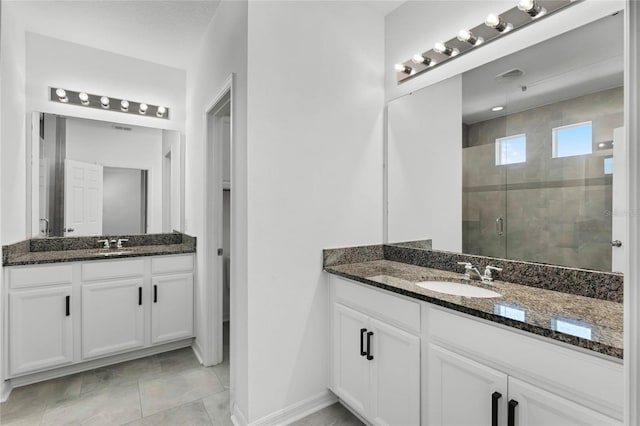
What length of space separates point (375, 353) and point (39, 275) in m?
2.42

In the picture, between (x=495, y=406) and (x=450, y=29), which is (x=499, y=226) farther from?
(x=450, y=29)

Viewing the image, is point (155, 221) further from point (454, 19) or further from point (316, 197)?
point (454, 19)

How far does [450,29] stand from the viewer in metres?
1.94

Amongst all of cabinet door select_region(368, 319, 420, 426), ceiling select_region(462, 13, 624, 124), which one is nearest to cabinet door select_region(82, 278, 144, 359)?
cabinet door select_region(368, 319, 420, 426)

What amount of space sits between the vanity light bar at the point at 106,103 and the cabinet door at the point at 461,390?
3222 mm

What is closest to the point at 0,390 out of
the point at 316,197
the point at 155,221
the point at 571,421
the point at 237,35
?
the point at 155,221

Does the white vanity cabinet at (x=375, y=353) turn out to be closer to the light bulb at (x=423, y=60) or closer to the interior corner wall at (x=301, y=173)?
the interior corner wall at (x=301, y=173)

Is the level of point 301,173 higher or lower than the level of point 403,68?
lower

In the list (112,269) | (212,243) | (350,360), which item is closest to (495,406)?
(350,360)

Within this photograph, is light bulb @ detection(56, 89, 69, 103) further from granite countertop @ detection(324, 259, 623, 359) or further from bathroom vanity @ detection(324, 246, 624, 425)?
granite countertop @ detection(324, 259, 623, 359)

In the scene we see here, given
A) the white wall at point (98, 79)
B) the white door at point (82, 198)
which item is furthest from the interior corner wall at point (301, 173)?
the white door at point (82, 198)

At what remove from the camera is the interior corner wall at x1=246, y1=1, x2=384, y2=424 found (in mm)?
1769

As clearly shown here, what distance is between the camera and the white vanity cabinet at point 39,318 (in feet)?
7.04

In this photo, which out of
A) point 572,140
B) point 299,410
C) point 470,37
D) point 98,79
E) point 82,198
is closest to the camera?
point 572,140
